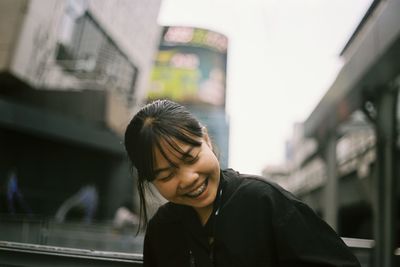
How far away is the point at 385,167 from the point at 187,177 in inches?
169

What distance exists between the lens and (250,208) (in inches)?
49.2

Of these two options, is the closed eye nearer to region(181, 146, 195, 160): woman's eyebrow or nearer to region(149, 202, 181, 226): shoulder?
region(181, 146, 195, 160): woman's eyebrow

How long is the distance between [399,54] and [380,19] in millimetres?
400

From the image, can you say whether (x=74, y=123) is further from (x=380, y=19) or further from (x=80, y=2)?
(x=380, y=19)

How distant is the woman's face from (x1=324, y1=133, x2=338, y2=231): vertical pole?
8006mm

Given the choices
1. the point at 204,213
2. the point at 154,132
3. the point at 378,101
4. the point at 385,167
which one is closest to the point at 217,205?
the point at 204,213

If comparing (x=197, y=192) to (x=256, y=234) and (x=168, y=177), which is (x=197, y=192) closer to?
(x=168, y=177)

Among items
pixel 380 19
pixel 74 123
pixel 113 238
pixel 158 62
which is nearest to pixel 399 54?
pixel 380 19

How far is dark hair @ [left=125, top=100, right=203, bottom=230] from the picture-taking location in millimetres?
1237

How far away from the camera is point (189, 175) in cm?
123

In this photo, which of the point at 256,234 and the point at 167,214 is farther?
the point at 167,214

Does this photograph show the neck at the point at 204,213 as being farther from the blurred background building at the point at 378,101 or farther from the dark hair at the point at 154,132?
the blurred background building at the point at 378,101

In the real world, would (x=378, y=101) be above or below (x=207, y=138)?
above

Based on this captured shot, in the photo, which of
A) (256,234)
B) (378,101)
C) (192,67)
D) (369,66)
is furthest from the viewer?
(192,67)
